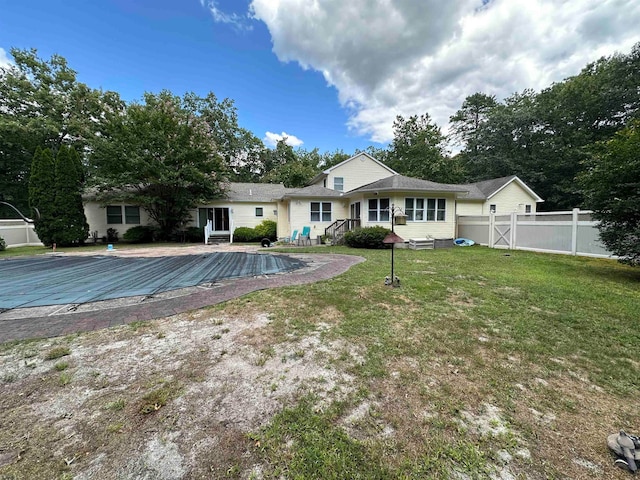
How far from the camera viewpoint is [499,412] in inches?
79.7

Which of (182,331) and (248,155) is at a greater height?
(248,155)

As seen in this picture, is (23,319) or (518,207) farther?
(518,207)

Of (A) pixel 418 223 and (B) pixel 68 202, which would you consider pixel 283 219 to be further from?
(B) pixel 68 202

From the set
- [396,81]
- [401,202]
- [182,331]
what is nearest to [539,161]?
[396,81]

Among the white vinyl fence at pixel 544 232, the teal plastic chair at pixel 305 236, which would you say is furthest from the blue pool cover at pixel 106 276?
the white vinyl fence at pixel 544 232

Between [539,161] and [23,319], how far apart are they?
106 ft

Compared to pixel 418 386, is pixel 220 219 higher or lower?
higher

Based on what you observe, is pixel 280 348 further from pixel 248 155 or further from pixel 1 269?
pixel 248 155

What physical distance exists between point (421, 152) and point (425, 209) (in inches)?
718

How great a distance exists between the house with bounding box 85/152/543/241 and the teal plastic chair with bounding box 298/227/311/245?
38cm

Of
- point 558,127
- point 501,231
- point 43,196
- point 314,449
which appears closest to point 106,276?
point 314,449

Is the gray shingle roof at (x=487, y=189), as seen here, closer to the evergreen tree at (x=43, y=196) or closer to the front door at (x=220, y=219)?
the front door at (x=220, y=219)

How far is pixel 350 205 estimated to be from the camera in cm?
1611

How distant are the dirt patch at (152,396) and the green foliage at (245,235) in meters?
13.7
